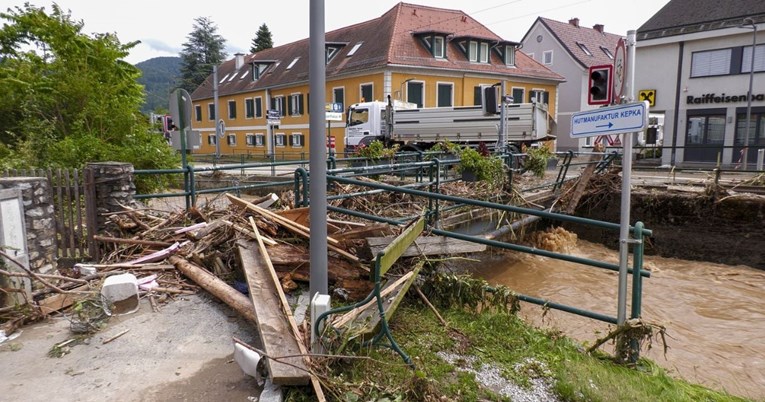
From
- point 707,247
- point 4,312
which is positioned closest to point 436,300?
point 4,312

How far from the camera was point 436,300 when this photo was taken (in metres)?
4.93

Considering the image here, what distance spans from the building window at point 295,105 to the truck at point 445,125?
13.6 m

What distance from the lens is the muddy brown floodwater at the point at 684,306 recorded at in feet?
20.6

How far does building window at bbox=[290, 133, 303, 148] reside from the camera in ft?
121

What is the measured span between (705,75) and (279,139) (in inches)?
1114

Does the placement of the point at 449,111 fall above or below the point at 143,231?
above

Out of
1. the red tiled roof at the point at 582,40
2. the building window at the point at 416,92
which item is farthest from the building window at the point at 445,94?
the red tiled roof at the point at 582,40

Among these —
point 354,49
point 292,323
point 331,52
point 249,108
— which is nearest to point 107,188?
point 292,323

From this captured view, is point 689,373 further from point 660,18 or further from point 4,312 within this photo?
point 660,18

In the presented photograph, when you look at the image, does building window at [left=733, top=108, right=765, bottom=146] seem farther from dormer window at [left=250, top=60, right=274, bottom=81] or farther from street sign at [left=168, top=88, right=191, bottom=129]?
dormer window at [left=250, top=60, right=274, bottom=81]

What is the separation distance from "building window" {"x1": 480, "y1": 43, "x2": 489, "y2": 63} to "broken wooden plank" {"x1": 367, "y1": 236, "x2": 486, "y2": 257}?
30581 mm

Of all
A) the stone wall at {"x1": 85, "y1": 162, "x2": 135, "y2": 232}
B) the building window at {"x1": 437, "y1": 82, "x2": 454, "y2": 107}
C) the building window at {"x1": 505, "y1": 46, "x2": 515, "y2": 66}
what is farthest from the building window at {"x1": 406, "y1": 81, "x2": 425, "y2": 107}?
the stone wall at {"x1": 85, "y1": 162, "x2": 135, "y2": 232}

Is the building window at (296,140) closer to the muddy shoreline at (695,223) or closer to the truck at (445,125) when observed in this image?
the truck at (445,125)

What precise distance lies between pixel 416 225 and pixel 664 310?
618 cm
